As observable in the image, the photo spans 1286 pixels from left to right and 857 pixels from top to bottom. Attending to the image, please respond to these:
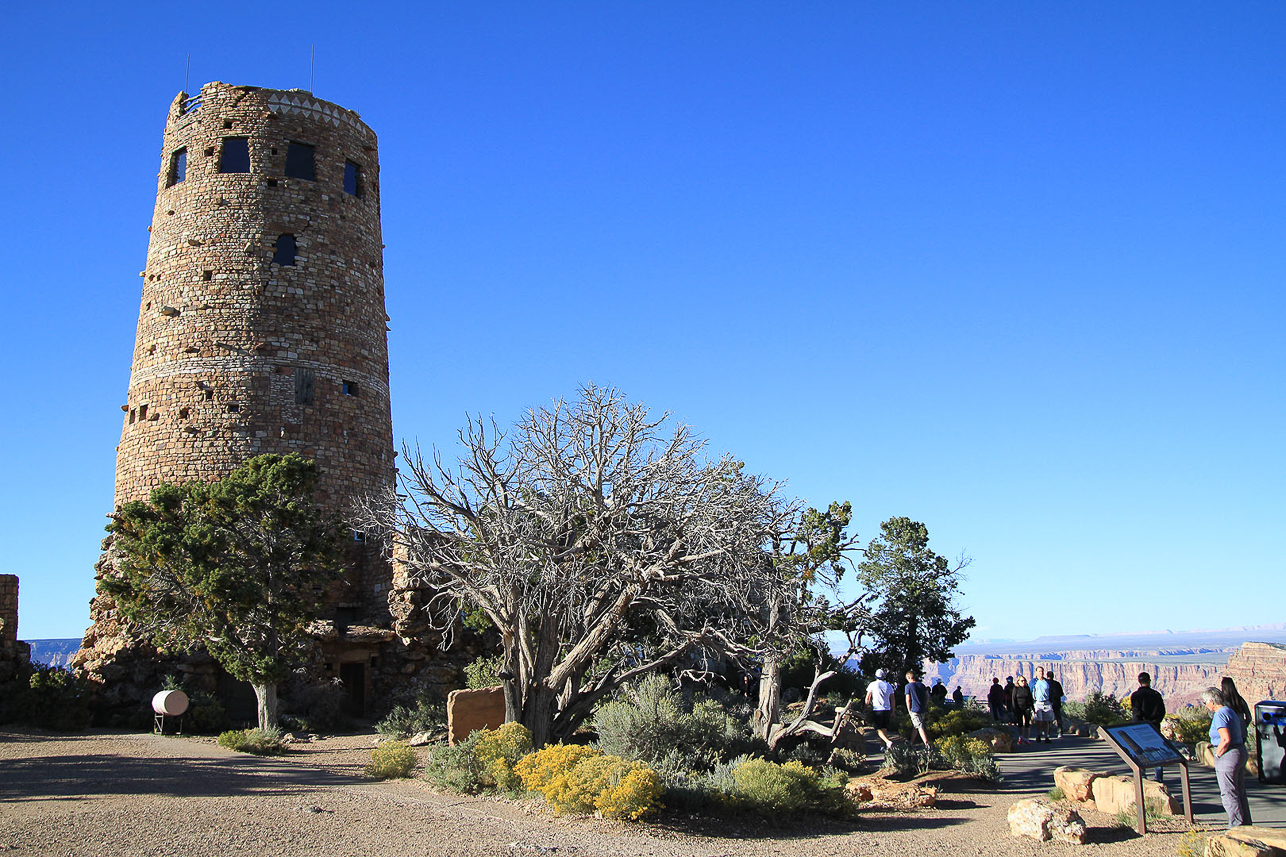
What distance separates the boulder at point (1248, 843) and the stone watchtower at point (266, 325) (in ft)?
62.8

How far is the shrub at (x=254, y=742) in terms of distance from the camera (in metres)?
15.9

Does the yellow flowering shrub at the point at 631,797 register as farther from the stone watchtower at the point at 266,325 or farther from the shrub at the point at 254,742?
the stone watchtower at the point at 266,325

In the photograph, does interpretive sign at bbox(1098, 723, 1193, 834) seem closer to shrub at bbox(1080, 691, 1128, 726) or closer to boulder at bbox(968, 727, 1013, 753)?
boulder at bbox(968, 727, 1013, 753)

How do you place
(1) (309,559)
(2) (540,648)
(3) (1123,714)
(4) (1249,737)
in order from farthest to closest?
(3) (1123,714) → (1) (309,559) → (2) (540,648) → (4) (1249,737)

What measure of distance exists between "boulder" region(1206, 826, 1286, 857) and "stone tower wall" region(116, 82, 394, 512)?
2141 cm

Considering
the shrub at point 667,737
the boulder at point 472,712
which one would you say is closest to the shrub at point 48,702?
the boulder at point 472,712

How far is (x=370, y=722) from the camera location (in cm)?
2262

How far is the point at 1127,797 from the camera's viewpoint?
10578mm

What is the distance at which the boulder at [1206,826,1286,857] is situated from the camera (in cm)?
745

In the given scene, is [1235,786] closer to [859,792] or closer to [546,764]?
[859,792]

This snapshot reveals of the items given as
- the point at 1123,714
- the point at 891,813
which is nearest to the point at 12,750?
the point at 891,813

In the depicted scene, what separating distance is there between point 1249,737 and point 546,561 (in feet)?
33.1

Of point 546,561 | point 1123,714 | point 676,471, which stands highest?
point 676,471

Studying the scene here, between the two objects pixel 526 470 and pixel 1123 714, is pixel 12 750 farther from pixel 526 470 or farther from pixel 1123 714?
pixel 1123 714
